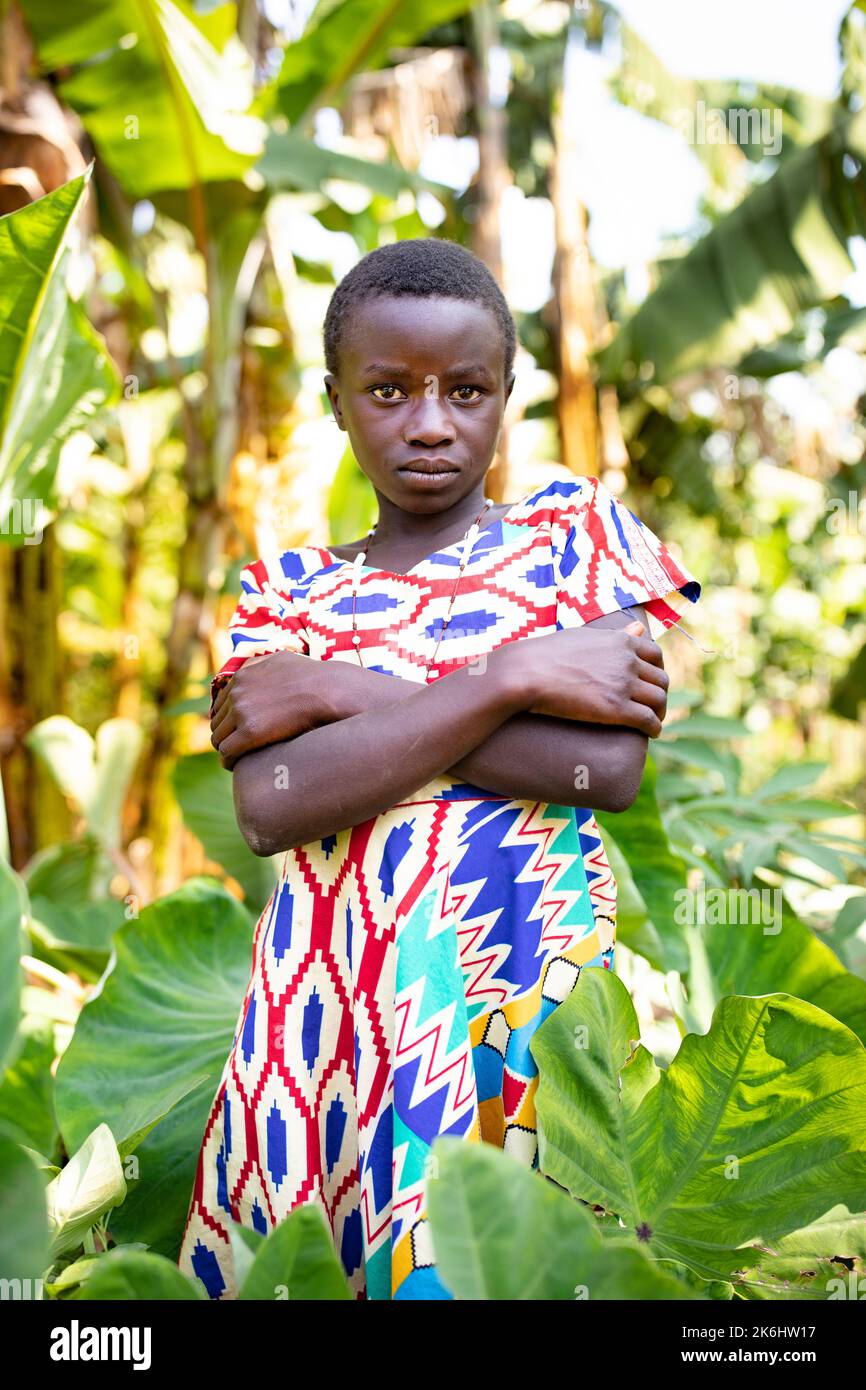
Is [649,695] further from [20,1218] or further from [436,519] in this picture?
[20,1218]

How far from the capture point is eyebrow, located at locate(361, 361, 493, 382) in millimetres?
824

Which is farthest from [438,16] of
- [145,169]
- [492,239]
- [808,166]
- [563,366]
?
[563,366]

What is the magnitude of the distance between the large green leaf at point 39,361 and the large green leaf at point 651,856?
71 centimetres

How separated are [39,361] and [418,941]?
751 millimetres

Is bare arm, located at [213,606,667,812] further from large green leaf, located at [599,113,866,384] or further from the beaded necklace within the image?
large green leaf, located at [599,113,866,384]

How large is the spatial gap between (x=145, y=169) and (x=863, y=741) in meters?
5.89

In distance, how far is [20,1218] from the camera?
1.82 ft

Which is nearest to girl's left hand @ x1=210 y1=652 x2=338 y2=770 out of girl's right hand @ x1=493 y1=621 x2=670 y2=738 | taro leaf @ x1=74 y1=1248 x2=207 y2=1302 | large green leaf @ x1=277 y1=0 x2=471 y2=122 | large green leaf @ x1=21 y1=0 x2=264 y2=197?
girl's right hand @ x1=493 y1=621 x2=670 y2=738

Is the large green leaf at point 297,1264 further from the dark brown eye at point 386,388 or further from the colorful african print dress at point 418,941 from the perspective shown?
the dark brown eye at point 386,388

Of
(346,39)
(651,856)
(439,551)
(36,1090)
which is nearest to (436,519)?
(439,551)

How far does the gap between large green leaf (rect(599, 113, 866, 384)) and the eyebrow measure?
8.75 feet
